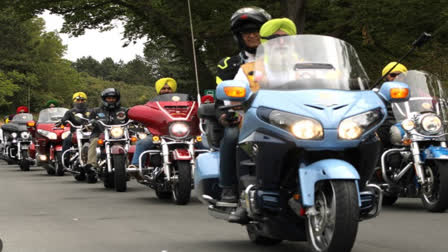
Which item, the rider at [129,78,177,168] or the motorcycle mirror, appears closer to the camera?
the motorcycle mirror

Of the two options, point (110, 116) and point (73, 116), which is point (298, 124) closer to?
point (110, 116)

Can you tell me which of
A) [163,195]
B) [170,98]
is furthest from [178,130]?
[163,195]

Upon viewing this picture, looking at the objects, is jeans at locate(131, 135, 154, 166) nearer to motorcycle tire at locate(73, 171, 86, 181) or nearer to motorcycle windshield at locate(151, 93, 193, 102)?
motorcycle windshield at locate(151, 93, 193, 102)

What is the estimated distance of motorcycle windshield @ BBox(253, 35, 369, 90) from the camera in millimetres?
7219

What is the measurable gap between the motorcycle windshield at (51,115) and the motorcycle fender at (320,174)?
17915mm

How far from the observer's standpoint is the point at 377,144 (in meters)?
7.00

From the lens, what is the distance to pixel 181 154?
13289mm

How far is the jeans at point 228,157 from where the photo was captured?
26.3 feet

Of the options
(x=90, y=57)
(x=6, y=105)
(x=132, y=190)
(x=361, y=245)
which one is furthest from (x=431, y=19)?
(x=90, y=57)

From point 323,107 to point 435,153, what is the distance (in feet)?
14.9

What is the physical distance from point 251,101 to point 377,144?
96 centimetres

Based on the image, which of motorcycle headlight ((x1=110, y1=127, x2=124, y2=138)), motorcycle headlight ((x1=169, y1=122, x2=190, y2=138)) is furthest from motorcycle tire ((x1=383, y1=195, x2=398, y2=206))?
motorcycle headlight ((x1=110, y1=127, x2=124, y2=138))

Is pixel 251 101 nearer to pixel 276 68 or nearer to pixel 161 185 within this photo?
pixel 276 68

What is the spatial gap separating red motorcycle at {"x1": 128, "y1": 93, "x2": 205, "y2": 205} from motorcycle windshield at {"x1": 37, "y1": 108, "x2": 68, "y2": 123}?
10068 millimetres
